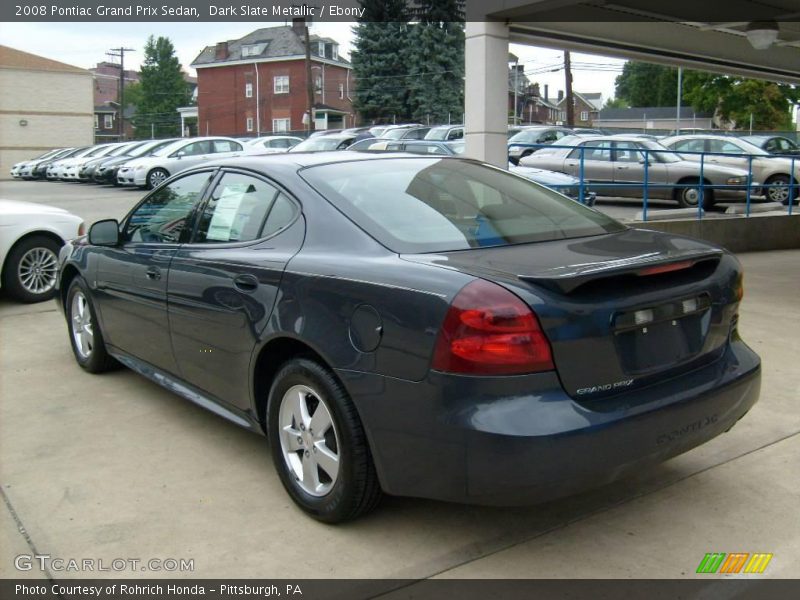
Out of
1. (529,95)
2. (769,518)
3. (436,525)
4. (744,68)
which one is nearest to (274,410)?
(436,525)

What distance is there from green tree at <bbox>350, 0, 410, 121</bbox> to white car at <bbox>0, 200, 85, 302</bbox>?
42.0 metres

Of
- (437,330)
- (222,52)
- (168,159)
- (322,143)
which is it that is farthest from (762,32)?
(222,52)

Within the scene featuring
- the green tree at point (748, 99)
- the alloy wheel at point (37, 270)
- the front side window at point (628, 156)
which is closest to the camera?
the alloy wheel at point (37, 270)

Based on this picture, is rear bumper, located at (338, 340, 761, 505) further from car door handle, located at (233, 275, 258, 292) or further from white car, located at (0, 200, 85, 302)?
white car, located at (0, 200, 85, 302)

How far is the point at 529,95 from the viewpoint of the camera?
85062 millimetres

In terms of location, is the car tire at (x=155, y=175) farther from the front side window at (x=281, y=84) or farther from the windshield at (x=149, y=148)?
the front side window at (x=281, y=84)

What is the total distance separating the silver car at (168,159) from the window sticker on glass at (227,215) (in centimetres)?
1922

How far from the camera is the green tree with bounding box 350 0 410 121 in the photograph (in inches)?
1919

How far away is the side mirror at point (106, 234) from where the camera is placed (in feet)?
16.6

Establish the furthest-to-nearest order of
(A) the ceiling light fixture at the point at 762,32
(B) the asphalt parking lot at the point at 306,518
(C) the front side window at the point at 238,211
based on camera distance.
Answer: (A) the ceiling light fixture at the point at 762,32
(C) the front side window at the point at 238,211
(B) the asphalt parking lot at the point at 306,518

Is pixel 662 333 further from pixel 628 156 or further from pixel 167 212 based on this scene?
pixel 628 156

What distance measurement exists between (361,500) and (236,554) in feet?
1.79

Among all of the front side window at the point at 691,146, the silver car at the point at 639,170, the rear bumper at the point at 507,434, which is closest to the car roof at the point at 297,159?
the rear bumper at the point at 507,434

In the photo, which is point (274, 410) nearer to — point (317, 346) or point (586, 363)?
point (317, 346)
